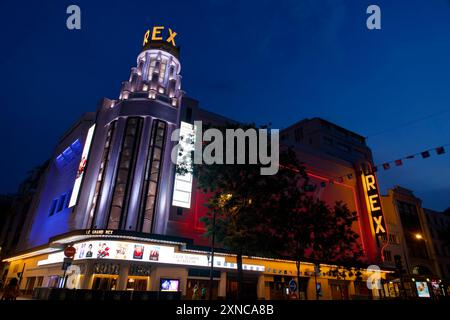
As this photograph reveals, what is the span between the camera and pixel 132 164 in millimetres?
27984

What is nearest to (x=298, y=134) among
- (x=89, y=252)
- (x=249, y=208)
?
(x=249, y=208)

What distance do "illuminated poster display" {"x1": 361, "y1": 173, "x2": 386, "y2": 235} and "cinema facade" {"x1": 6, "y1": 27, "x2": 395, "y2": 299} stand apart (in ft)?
0.50

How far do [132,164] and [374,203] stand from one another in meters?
34.5

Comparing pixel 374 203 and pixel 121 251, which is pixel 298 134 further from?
pixel 121 251

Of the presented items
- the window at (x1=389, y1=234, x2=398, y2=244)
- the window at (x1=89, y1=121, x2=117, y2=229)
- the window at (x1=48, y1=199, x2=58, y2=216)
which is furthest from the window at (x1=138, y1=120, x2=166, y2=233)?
the window at (x1=389, y1=234, x2=398, y2=244)

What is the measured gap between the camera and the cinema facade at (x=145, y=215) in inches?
878

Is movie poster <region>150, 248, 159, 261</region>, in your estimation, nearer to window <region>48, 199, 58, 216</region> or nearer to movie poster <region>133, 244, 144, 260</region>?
movie poster <region>133, 244, 144, 260</region>

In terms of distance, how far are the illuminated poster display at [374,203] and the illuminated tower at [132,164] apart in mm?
30320

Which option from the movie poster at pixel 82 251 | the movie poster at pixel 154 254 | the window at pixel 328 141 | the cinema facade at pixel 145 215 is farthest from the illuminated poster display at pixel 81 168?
the window at pixel 328 141

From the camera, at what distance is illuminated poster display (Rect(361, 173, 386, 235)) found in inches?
1544

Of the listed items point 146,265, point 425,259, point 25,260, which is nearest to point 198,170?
point 146,265

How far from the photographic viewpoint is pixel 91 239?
72.1 ft

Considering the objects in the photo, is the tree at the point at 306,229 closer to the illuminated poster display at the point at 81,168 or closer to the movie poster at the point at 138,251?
the movie poster at the point at 138,251

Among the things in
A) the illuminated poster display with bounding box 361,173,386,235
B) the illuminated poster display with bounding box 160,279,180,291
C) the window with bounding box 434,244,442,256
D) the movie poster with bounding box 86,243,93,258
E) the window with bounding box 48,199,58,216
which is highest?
the illuminated poster display with bounding box 361,173,386,235
